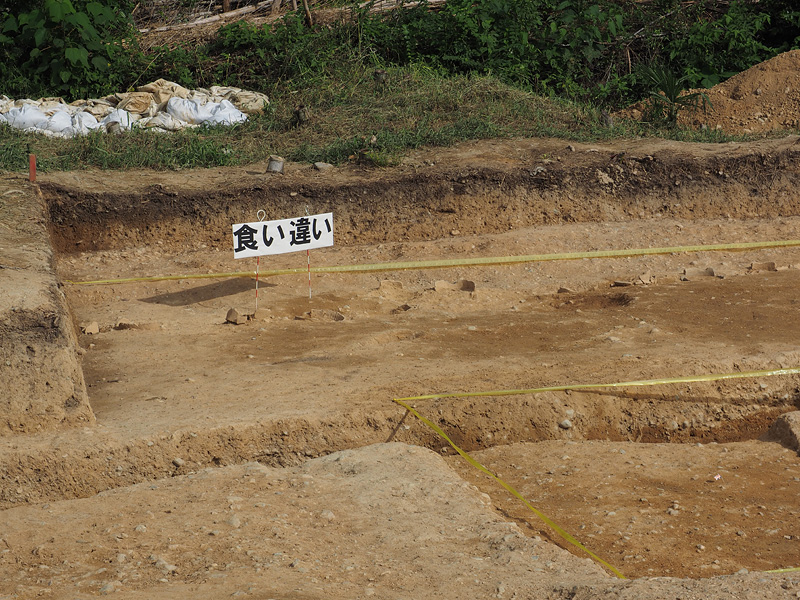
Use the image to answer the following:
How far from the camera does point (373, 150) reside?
8.27 meters

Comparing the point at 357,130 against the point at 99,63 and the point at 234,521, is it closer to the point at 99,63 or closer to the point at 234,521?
the point at 99,63

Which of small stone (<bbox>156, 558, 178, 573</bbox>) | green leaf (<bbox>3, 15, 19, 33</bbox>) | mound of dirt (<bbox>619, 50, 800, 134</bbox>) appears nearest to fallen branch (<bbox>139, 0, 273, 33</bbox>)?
green leaf (<bbox>3, 15, 19, 33</bbox>)

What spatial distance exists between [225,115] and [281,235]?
3331mm

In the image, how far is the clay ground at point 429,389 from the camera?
10.9 feet

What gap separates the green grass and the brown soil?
0.39 meters

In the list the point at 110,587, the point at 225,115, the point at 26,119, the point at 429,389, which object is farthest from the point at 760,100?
the point at 110,587

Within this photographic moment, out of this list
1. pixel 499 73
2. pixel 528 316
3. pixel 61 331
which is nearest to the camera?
pixel 61 331

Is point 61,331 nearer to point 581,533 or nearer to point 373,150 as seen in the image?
point 581,533

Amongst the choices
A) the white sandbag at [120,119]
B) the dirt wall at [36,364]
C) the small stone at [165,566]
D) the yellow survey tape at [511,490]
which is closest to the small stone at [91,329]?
the dirt wall at [36,364]

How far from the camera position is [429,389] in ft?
15.4

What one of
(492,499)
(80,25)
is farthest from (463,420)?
(80,25)

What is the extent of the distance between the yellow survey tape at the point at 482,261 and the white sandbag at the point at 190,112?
2725mm

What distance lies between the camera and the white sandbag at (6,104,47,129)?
8.83m

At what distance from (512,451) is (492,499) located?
519 millimetres
